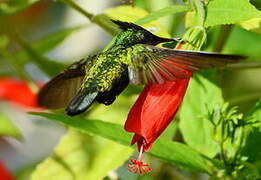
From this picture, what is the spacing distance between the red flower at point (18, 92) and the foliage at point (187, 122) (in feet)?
0.94

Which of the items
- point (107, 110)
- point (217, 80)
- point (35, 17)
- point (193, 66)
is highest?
point (193, 66)

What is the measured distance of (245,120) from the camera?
948 millimetres

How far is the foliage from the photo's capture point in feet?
2.85

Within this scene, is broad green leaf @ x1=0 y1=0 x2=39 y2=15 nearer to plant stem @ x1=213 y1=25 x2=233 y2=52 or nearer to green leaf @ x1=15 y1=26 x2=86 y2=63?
green leaf @ x1=15 y1=26 x2=86 y2=63

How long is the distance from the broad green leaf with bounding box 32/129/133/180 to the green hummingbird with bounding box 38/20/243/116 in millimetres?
196

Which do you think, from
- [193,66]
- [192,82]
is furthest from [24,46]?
[193,66]

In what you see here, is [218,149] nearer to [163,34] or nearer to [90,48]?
[163,34]

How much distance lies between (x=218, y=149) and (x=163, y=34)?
19 cm

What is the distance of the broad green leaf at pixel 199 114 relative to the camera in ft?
3.39

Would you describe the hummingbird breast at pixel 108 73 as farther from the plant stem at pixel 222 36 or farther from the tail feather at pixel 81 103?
the plant stem at pixel 222 36

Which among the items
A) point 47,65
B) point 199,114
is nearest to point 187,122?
point 199,114

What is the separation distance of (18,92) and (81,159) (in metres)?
0.54

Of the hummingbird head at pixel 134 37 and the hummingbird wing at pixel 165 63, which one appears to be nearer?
the hummingbird wing at pixel 165 63

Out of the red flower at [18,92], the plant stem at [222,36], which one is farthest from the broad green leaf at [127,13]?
the red flower at [18,92]
